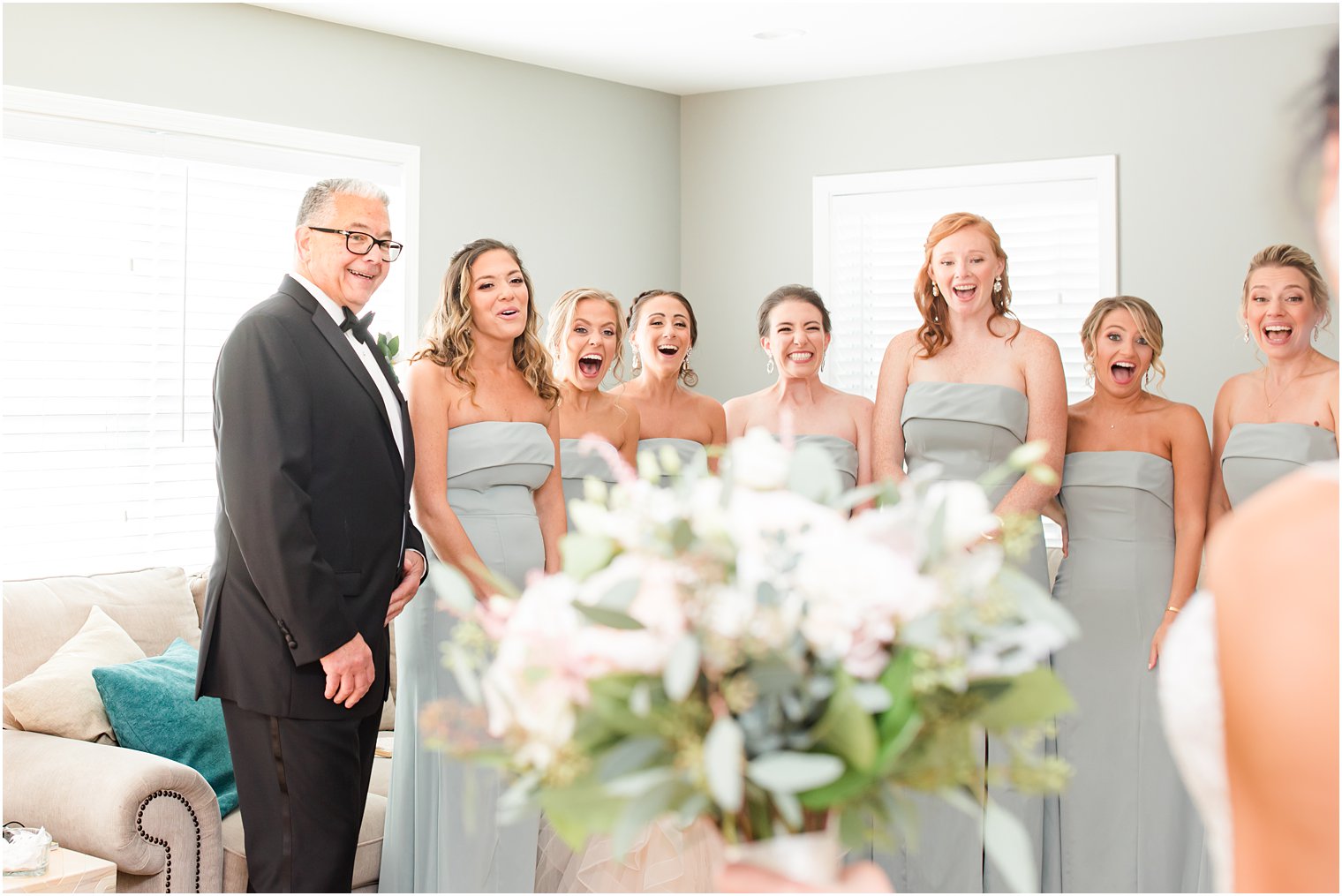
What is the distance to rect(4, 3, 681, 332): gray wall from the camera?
3951 millimetres

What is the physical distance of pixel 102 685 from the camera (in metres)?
3.10

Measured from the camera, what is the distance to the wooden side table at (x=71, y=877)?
254cm

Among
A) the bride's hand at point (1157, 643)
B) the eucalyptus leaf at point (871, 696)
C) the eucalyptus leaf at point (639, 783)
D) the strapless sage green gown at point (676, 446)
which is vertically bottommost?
the bride's hand at point (1157, 643)

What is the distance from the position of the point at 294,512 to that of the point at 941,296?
83.4 inches

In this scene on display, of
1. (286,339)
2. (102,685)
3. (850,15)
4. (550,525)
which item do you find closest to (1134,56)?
(850,15)

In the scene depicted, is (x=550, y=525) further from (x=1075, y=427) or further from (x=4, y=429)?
(x=4, y=429)

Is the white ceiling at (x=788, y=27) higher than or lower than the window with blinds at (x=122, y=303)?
higher

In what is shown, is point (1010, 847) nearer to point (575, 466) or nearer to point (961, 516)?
point (961, 516)

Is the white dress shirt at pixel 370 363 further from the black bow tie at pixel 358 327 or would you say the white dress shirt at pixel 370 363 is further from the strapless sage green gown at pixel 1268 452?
the strapless sage green gown at pixel 1268 452

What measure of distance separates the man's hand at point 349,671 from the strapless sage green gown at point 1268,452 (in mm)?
2474

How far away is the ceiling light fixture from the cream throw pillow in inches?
135

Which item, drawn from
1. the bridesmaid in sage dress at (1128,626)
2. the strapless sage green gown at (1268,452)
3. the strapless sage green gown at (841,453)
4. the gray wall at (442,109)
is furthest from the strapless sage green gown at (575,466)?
the strapless sage green gown at (1268,452)

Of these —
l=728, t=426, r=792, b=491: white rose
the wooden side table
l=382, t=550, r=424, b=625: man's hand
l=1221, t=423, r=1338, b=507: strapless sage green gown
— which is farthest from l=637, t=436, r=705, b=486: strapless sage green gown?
l=728, t=426, r=792, b=491: white rose

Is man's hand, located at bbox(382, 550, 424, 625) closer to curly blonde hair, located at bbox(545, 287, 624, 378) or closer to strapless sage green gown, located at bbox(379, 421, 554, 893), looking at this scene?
strapless sage green gown, located at bbox(379, 421, 554, 893)
